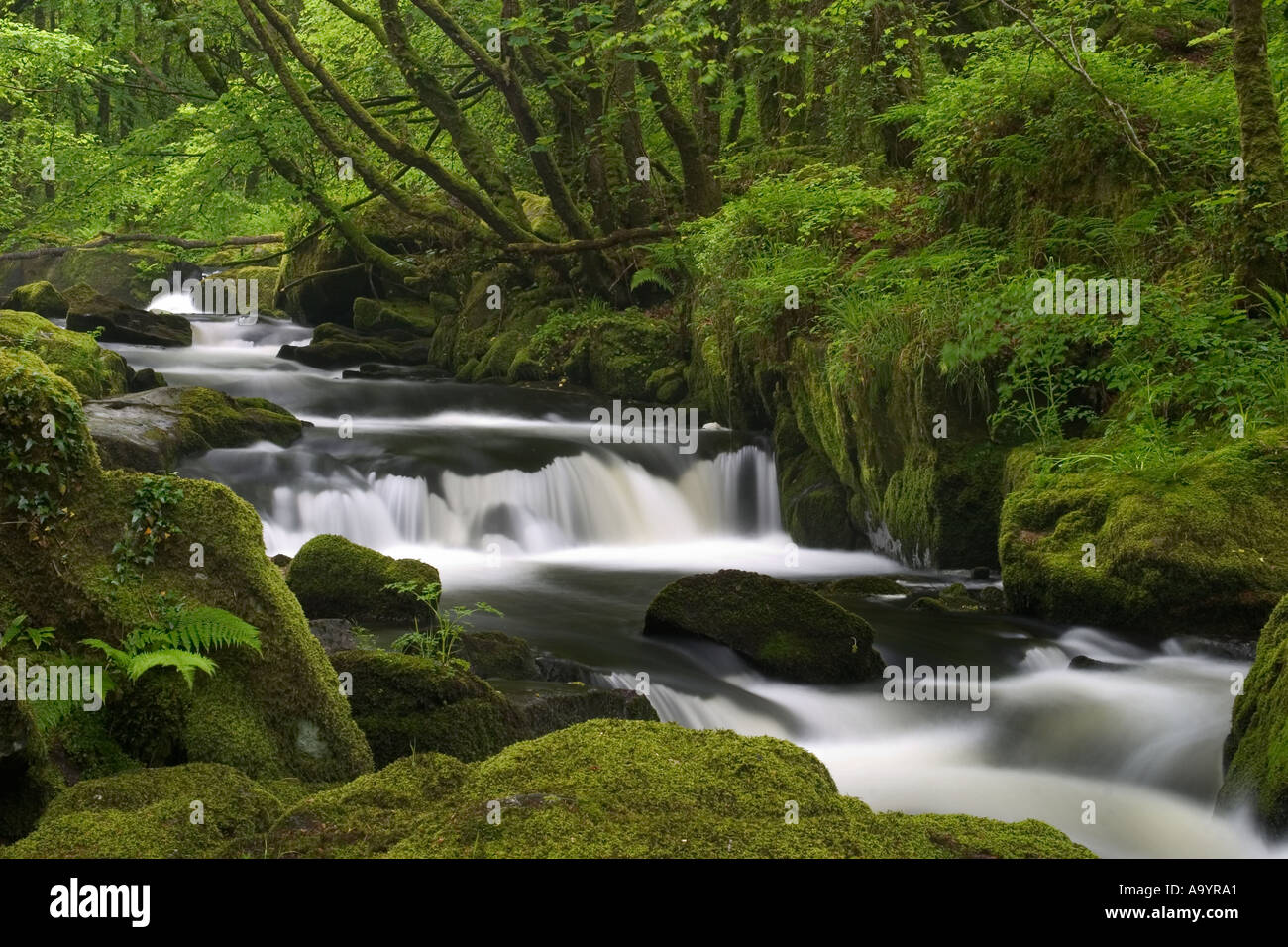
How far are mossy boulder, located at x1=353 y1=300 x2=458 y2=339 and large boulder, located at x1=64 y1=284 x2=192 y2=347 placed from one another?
129 inches

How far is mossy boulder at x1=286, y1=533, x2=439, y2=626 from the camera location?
862 cm

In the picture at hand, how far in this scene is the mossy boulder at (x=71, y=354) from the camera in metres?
14.4

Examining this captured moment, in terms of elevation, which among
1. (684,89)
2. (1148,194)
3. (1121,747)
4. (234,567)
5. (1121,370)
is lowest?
(1121,747)

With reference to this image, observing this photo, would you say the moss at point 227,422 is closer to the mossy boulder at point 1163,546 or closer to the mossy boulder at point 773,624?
the mossy boulder at point 773,624

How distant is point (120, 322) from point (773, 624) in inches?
665

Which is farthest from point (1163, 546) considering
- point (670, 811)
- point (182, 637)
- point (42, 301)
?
point (42, 301)

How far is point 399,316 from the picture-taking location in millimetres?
22656

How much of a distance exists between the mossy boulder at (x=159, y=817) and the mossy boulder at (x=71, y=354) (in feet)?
36.8

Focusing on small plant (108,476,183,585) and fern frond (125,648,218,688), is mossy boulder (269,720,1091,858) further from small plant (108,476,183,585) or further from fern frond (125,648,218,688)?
small plant (108,476,183,585)

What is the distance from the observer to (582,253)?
19000mm

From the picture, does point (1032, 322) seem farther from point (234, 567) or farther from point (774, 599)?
point (234, 567)

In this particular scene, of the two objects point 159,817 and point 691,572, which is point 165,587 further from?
point 691,572

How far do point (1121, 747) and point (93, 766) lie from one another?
5451 mm

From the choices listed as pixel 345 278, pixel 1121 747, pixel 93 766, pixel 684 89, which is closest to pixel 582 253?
pixel 684 89
